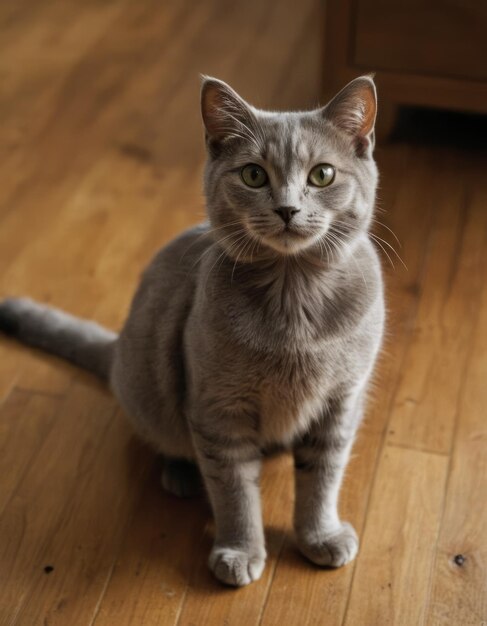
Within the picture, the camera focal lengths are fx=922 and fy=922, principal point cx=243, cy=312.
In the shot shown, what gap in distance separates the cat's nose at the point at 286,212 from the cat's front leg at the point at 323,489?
1.24 feet

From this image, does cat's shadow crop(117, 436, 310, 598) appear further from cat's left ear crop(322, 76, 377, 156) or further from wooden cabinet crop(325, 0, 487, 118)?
wooden cabinet crop(325, 0, 487, 118)

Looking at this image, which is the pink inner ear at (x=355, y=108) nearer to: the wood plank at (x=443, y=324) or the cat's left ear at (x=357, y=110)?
the cat's left ear at (x=357, y=110)

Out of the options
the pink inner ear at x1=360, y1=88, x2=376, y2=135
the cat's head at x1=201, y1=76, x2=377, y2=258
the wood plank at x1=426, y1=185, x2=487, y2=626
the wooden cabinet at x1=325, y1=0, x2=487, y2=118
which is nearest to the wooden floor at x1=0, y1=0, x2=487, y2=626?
the wood plank at x1=426, y1=185, x2=487, y2=626

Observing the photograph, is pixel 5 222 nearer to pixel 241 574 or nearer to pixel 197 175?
pixel 197 175

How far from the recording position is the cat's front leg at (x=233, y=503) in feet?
4.83

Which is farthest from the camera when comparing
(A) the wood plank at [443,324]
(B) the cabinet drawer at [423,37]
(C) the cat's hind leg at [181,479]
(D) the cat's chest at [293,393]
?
(B) the cabinet drawer at [423,37]

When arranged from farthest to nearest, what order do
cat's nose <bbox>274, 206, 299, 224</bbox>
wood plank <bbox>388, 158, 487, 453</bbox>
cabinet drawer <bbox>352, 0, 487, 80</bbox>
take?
cabinet drawer <bbox>352, 0, 487, 80</bbox>, wood plank <bbox>388, 158, 487, 453</bbox>, cat's nose <bbox>274, 206, 299, 224</bbox>

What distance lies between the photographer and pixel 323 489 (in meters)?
1.53

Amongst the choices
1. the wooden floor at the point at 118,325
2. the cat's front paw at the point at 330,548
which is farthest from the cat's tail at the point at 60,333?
the cat's front paw at the point at 330,548

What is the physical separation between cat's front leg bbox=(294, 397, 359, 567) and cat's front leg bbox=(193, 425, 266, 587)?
0.25ft

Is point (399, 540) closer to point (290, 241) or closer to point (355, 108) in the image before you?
point (290, 241)

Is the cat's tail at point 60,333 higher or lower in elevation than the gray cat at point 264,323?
lower

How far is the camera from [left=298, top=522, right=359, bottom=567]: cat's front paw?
1537 mm

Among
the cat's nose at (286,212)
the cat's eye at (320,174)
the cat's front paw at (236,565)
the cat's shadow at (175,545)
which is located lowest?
the cat's shadow at (175,545)
